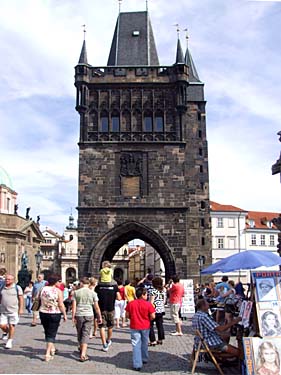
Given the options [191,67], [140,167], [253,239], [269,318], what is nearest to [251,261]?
[269,318]

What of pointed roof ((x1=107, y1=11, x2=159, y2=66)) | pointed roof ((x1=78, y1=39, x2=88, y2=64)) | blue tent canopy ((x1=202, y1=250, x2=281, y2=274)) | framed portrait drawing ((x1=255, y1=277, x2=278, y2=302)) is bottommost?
framed portrait drawing ((x1=255, y1=277, x2=278, y2=302))

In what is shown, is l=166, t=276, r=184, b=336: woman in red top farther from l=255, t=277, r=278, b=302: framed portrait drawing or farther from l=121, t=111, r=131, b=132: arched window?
l=121, t=111, r=131, b=132: arched window

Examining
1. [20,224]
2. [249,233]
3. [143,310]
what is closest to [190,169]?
[20,224]

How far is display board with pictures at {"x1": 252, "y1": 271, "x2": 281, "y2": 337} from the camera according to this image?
7.06m

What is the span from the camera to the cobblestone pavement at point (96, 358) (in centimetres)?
777

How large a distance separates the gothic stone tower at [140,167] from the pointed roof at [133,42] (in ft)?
3.39

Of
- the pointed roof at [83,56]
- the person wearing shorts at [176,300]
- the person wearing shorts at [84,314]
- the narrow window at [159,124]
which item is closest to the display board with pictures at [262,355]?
the person wearing shorts at [84,314]

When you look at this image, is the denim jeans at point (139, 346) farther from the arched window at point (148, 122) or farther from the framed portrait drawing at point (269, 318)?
the arched window at point (148, 122)

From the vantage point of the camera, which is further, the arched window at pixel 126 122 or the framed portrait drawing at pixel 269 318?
the arched window at pixel 126 122

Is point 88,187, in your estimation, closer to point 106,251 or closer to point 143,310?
point 106,251

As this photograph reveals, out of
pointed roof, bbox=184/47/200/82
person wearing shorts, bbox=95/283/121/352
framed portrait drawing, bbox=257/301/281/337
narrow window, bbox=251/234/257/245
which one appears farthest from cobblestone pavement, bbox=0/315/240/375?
narrow window, bbox=251/234/257/245

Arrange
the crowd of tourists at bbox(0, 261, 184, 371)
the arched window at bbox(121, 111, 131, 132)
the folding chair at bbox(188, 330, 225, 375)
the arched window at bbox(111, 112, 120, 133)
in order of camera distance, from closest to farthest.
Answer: the folding chair at bbox(188, 330, 225, 375) < the crowd of tourists at bbox(0, 261, 184, 371) < the arched window at bbox(121, 111, 131, 132) < the arched window at bbox(111, 112, 120, 133)

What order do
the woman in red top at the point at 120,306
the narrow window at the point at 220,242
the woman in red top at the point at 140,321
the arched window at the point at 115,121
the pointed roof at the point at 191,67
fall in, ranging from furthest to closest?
the narrow window at the point at 220,242 → the pointed roof at the point at 191,67 → the arched window at the point at 115,121 → the woman in red top at the point at 120,306 → the woman in red top at the point at 140,321

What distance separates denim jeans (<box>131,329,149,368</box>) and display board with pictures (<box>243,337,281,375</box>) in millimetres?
1815
